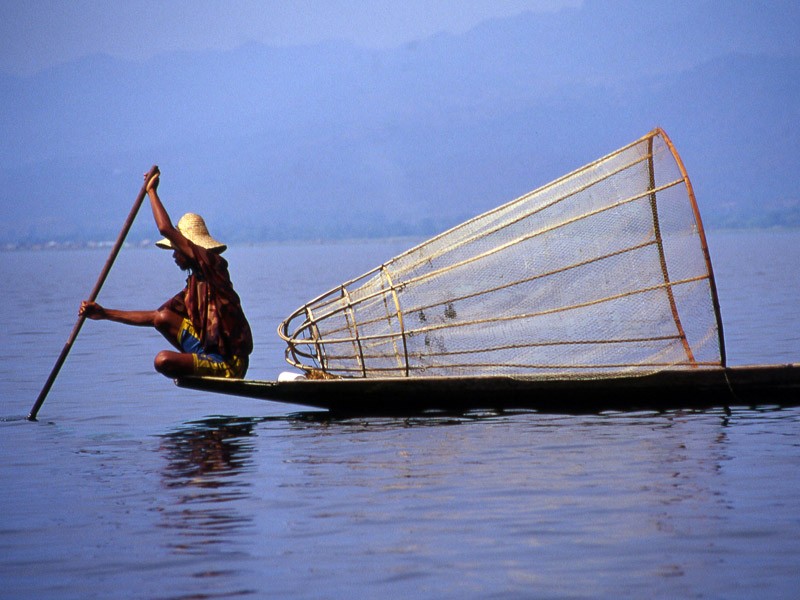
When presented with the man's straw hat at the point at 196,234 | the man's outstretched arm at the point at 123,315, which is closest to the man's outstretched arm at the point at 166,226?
the man's straw hat at the point at 196,234

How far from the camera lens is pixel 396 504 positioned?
816 cm

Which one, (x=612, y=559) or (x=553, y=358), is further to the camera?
(x=553, y=358)

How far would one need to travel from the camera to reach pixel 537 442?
33.1 ft

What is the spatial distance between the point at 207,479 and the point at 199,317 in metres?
2.55

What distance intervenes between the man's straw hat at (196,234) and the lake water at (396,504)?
154 cm

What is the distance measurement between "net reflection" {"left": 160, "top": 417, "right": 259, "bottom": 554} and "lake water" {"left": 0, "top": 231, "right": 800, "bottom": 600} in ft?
0.08

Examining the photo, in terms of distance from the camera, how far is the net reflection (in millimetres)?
7598

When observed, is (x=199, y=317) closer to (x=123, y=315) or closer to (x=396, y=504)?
(x=123, y=315)

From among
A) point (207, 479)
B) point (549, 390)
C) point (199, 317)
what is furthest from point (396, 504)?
point (199, 317)

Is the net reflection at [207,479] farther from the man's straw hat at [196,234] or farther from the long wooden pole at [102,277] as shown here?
the man's straw hat at [196,234]

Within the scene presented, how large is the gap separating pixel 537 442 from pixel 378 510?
Result: 235 centimetres

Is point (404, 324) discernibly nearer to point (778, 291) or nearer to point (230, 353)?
point (230, 353)

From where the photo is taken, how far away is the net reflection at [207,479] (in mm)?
7598

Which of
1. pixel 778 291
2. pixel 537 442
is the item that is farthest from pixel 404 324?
pixel 778 291
